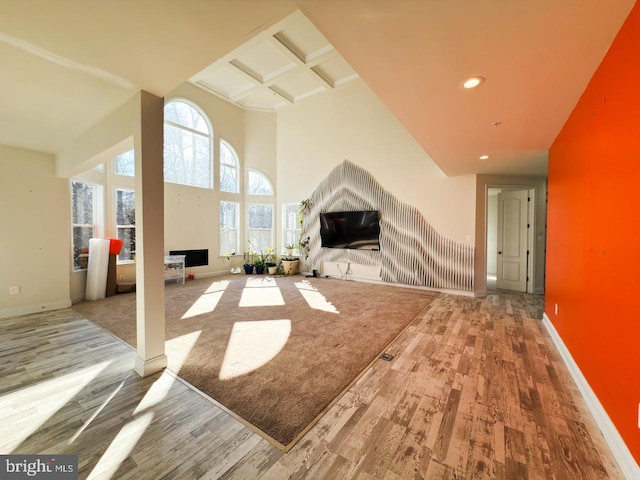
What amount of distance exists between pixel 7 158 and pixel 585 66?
652 cm

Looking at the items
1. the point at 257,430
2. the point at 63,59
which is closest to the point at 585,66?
the point at 257,430

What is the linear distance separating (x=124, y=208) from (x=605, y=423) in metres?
7.46

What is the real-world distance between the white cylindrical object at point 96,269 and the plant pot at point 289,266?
4.04 meters

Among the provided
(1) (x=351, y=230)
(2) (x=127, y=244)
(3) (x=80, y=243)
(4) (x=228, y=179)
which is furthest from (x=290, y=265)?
(3) (x=80, y=243)

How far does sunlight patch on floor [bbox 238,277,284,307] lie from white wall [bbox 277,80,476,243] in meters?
2.71

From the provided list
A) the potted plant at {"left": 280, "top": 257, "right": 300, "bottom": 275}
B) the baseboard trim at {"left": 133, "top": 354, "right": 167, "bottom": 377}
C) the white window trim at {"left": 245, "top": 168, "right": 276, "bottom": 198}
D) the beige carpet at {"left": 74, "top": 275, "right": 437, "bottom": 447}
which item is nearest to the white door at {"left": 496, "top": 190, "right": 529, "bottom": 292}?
the beige carpet at {"left": 74, "top": 275, "right": 437, "bottom": 447}

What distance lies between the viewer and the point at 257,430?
5.20ft

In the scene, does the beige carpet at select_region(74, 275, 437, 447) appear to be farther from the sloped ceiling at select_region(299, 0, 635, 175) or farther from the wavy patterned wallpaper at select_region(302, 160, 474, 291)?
the sloped ceiling at select_region(299, 0, 635, 175)

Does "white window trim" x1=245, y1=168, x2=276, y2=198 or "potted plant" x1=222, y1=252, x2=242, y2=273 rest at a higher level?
"white window trim" x1=245, y1=168, x2=276, y2=198

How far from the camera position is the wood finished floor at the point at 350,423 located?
133 cm

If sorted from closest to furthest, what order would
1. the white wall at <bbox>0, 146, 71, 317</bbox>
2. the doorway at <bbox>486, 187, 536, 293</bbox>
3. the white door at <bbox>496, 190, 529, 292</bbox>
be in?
the white wall at <bbox>0, 146, 71, 317</bbox> → the doorway at <bbox>486, 187, 536, 293</bbox> → the white door at <bbox>496, 190, 529, 292</bbox>

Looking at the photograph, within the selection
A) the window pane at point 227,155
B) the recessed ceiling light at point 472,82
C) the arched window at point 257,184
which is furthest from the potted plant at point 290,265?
the recessed ceiling light at point 472,82

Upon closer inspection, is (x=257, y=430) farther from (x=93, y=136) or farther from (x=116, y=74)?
(x=93, y=136)

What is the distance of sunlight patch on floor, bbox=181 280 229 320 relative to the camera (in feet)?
12.7
